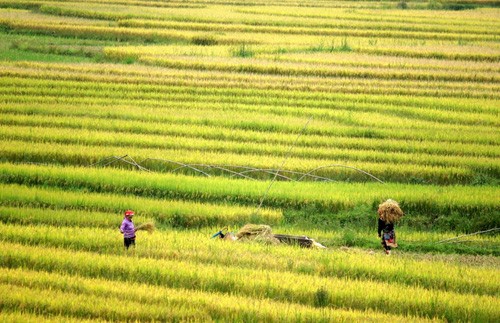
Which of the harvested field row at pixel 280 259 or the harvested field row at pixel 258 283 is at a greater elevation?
the harvested field row at pixel 258 283

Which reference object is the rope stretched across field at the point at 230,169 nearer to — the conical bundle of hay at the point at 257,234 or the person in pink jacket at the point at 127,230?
the conical bundle of hay at the point at 257,234

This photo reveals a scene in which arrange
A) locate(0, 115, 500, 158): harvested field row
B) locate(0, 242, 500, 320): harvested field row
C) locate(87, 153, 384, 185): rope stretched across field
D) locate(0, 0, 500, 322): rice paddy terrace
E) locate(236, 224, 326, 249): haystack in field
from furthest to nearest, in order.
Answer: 1. locate(0, 115, 500, 158): harvested field row
2. locate(87, 153, 384, 185): rope stretched across field
3. locate(236, 224, 326, 249): haystack in field
4. locate(0, 0, 500, 322): rice paddy terrace
5. locate(0, 242, 500, 320): harvested field row

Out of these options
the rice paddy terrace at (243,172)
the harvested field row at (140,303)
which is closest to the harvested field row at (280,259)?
the rice paddy terrace at (243,172)

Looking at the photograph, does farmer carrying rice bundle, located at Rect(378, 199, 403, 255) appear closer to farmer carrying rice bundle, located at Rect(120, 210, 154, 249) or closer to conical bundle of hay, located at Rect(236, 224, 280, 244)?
conical bundle of hay, located at Rect(236, 224, 280, 244)

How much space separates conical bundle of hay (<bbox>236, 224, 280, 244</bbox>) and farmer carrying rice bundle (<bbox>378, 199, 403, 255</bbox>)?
4.44 feet

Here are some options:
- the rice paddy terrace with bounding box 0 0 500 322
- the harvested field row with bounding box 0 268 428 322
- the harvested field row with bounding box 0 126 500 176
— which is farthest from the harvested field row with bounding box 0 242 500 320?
the harvested field row with bounding box 0 126 500 176

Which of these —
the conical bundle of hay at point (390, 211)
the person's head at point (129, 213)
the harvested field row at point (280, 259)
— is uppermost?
the person's head at point (129, 213)

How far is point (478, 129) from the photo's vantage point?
1873 centimetres

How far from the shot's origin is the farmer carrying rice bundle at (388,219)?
34.1ft

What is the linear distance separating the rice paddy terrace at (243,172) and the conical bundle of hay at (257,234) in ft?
1.94

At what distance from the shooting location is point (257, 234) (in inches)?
451

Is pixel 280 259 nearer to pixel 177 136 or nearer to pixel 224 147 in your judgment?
pixel 224 147

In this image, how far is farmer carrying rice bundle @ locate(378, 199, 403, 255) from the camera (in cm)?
1040

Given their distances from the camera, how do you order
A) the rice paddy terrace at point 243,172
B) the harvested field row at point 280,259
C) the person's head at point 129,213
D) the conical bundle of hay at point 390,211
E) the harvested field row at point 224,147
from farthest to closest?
the harvested field row at point 224,147, the conical bundle of hay at point 390,211, the harvested field row at point 280,259, the person's head at point 129,213, the rice paddy terrace at point 243,172
